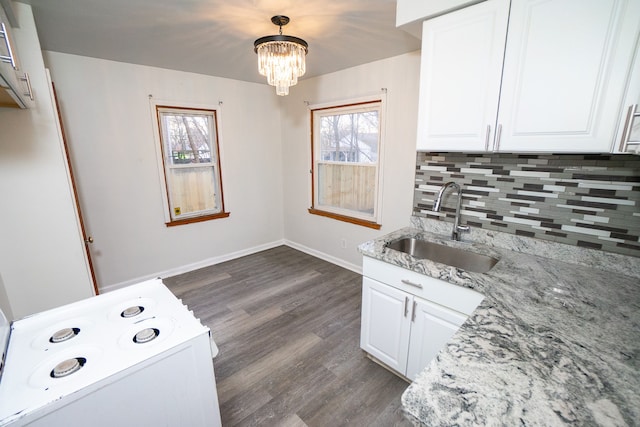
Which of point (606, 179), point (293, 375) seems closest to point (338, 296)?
point (293, 375)

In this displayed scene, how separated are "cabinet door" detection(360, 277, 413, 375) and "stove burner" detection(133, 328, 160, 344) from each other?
1.26 meters

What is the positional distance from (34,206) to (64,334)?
4.19 feet

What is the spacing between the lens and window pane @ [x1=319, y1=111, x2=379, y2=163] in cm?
311

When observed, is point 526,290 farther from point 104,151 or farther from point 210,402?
point 104,151

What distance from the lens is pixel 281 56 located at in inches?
71.5

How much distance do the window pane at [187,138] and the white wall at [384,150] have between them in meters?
1.12

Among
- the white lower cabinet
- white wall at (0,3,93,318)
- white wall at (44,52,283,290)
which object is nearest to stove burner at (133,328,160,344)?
the white lower cabinet

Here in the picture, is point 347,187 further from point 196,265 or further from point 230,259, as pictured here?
point 196,265

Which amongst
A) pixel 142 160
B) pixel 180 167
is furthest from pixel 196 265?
pixel 142 160

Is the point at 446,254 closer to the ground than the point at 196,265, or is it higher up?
higher up

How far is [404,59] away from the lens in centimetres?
264

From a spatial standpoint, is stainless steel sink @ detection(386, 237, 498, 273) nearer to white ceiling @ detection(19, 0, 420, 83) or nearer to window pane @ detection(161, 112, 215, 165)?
white ceiling @ detection(19, 0, 420, 83)

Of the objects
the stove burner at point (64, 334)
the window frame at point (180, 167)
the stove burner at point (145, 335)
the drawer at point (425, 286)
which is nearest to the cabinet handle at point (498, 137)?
the drawer at point (425, 286)

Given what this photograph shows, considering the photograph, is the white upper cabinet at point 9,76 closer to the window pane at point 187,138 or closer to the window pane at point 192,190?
the window pane at point 187,138
